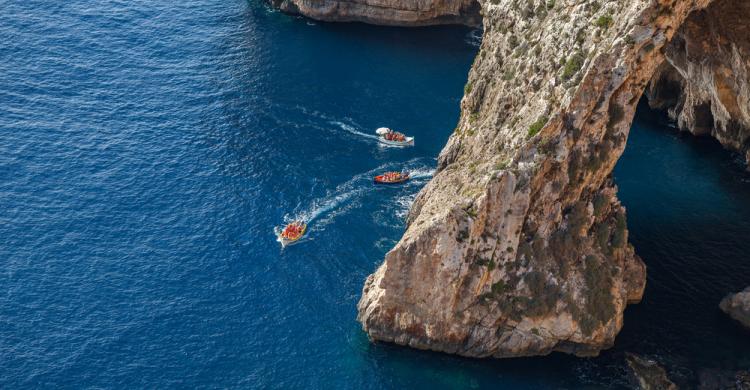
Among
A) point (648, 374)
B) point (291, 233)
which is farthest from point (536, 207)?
point (291, 233)

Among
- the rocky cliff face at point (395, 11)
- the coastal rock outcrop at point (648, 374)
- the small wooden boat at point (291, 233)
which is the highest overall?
the rocky cliff face at point (395, 11)

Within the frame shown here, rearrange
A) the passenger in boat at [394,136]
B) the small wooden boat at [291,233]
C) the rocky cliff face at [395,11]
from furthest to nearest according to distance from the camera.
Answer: the rocky cliff face at [395,11] < the passenger in boat at [394,136] < the small wooden boat at [291,233]

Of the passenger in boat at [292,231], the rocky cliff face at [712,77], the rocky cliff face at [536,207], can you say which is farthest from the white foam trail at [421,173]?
the rocky cliff face at [712,77]

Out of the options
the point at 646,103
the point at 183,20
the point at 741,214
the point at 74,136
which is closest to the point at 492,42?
the point at 741,214

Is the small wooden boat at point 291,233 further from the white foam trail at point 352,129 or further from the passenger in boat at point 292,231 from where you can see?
the white foam trail at point 352,129

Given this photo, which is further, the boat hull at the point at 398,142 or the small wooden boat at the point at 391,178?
the boat hull at the point at 398,142

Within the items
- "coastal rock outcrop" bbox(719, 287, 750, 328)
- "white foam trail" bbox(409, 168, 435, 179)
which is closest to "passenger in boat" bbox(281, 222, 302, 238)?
"white foam trail" bbox(409, 168, 435, 179)

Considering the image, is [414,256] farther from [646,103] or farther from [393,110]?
[646,103]

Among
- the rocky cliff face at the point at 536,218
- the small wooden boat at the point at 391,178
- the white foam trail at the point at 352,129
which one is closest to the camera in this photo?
the rocky cliff face at the point at 536,218
